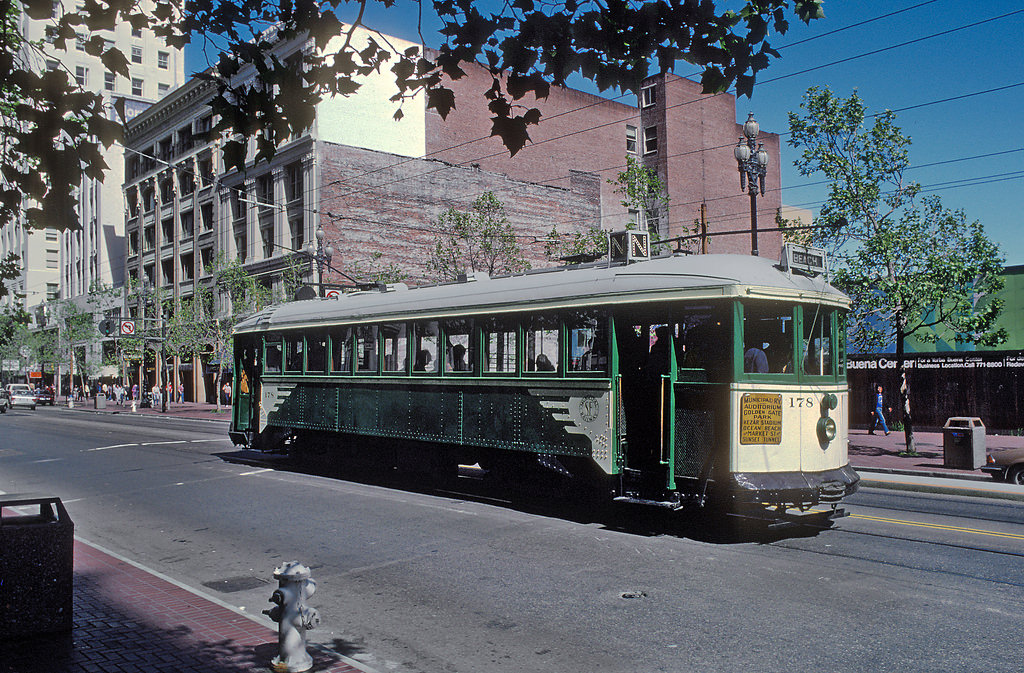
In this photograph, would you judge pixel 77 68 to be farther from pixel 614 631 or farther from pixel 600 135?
pixel 614 631

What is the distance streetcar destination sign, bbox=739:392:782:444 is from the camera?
1017 cm

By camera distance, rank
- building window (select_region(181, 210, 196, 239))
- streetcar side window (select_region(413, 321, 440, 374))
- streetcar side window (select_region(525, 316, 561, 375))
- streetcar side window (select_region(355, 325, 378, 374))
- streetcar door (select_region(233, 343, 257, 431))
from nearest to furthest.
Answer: streetcar side window (select_region(525, 316, 561, 375)), streetcar side window (select_region(413, 321, 440, 374)), streetcar side window (select_region(355, 325, 378, 374)), streetcar door (select_region(233, 343, 257, 431)), building window (select_region(181, 210, 196, 239))

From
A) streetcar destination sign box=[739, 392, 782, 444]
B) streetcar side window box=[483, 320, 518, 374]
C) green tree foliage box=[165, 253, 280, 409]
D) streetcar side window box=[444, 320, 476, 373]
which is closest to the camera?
streetcar destination sign box=[739, 392, 782, 444]

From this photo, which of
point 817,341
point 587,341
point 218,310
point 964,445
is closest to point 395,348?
point 587,341

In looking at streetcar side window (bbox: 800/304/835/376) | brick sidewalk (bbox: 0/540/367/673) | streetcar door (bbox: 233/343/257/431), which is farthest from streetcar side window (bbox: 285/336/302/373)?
streetcar side window (bbox: 800/304/835/376)

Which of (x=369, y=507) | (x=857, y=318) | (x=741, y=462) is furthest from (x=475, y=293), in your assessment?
(x=857, y=318)

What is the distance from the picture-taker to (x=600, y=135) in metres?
57.5

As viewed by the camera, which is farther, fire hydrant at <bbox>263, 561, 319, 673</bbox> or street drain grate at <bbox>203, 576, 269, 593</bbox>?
street drain grate at <bbox>203, 576, 269, 593</bbox>

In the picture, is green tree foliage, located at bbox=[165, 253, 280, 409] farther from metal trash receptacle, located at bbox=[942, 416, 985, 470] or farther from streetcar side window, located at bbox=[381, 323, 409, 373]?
metal trash receptacle, located at bbox=[942, 416, 985, 470]

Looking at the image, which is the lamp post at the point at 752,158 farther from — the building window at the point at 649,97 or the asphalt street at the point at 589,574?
the building window at the point at 649,97

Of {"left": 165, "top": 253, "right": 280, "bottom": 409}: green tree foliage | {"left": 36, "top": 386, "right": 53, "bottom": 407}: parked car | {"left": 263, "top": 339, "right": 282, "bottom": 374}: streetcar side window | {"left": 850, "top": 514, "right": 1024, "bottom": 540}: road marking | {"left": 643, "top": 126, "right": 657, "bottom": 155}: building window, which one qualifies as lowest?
{"left": 36, "top": 386, "right": 53, "bottom": 407}: parked car

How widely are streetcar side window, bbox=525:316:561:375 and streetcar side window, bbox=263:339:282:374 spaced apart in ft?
26.0

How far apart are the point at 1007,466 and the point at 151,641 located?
611 inches

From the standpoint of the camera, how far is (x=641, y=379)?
1121 cm
